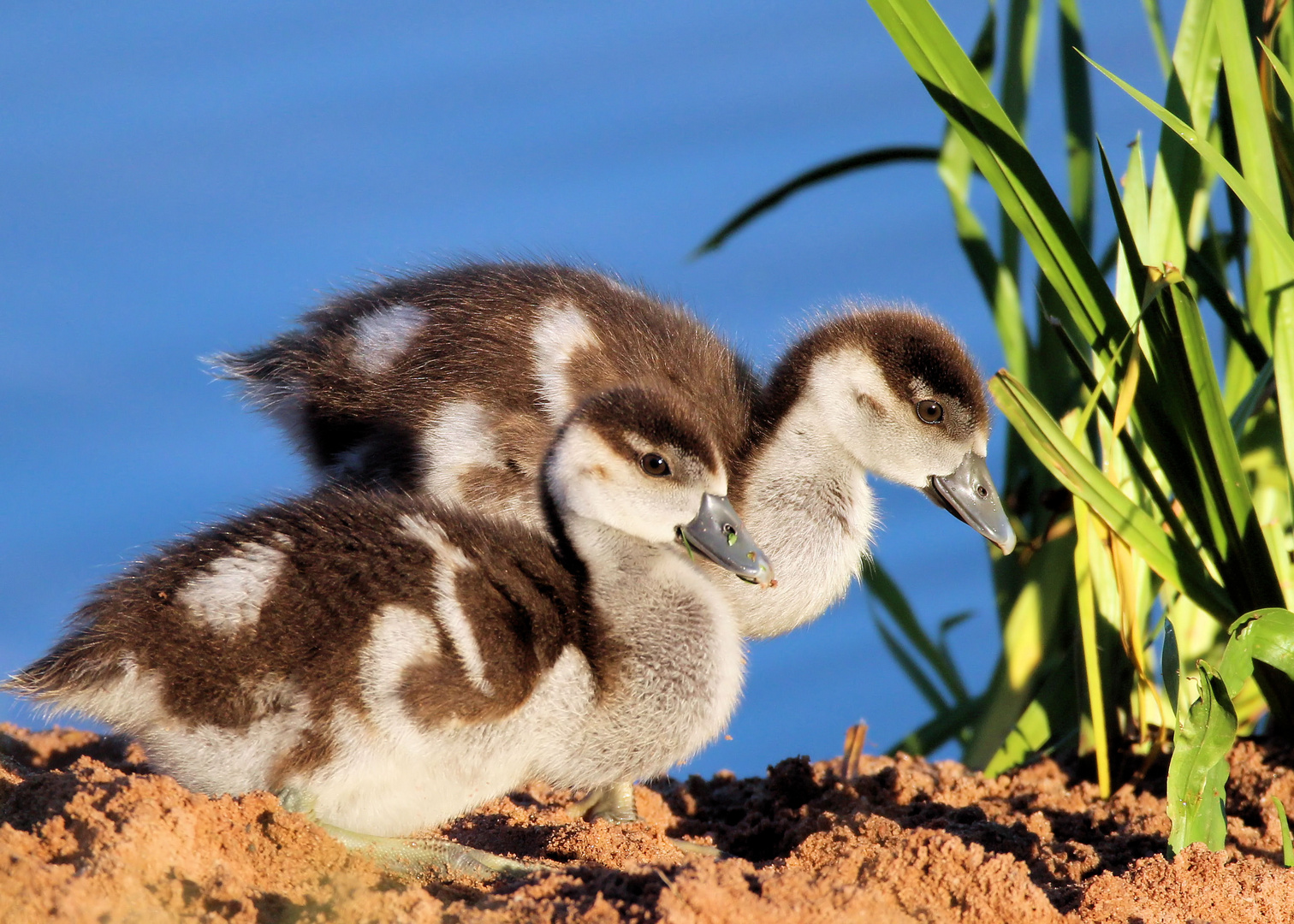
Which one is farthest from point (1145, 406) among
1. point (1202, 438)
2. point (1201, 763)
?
point (1201, 763)

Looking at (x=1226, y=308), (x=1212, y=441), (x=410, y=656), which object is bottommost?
(x=410, y=656)

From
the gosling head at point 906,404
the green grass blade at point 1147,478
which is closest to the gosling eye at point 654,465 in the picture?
the gosling head at point 906,404

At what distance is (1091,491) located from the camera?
261 cm

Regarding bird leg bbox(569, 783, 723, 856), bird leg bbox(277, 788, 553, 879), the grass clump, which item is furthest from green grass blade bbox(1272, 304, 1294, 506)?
bird leg bbox(277, 788, 553, 879)

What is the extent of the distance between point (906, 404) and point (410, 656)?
136cm

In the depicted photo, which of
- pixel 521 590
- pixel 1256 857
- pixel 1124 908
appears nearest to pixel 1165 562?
pixel 1256 857

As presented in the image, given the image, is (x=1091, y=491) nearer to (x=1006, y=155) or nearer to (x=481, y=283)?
(x=1006, y=155)

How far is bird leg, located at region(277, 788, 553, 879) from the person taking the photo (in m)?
2.24

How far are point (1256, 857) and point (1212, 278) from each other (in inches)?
48.7

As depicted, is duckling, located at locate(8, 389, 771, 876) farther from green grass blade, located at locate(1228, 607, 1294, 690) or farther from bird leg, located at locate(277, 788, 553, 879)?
green grass blade, located at locate(1228, 607, 1294, 690)

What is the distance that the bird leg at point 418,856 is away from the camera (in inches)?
88.4

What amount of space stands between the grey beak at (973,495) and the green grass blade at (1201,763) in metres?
0.78

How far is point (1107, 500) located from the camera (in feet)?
8.63

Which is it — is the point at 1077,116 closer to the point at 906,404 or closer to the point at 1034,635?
the point at 906,404
